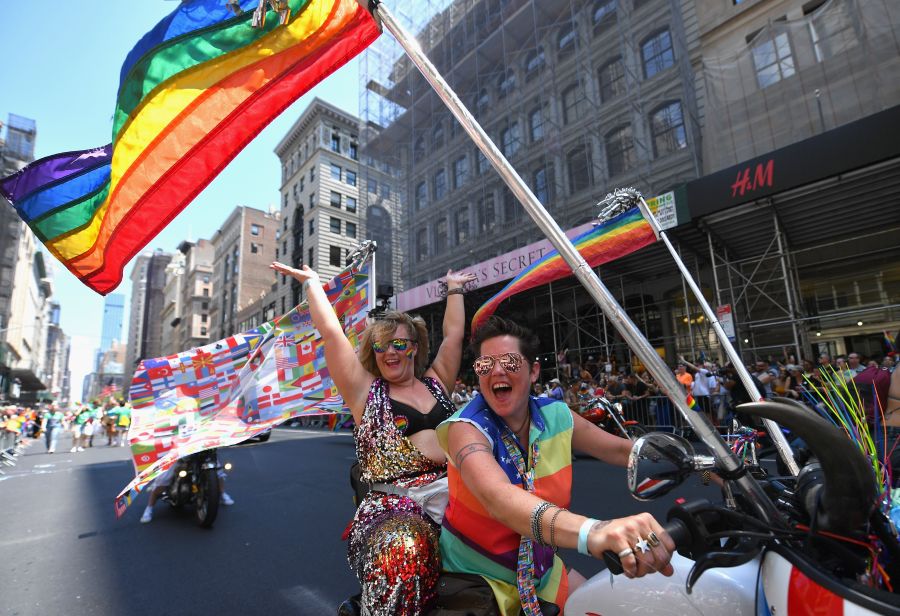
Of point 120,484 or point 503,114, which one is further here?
point 503,114

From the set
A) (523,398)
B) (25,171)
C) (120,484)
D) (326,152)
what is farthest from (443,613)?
(326,152)

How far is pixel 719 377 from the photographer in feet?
36.2

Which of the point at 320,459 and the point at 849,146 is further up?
the point at 849,146

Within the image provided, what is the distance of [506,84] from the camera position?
74.1 ft

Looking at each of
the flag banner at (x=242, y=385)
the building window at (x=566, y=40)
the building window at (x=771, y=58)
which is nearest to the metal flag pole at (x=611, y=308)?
the flag banner at (x=242, y=385)

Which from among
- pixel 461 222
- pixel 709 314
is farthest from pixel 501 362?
pixel 461 222

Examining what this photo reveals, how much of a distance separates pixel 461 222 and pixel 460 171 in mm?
2850

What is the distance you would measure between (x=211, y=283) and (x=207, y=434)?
84.9 metres

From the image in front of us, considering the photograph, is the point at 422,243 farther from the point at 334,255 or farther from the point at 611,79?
the point at 334,255

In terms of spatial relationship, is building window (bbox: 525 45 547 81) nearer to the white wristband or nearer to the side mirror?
the side mirror

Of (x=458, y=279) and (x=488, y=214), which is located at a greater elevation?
(x=488, y=214)

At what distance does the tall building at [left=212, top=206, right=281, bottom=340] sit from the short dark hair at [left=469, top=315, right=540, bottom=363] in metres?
63.1

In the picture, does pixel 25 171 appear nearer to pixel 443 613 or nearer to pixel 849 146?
pixel 443 613

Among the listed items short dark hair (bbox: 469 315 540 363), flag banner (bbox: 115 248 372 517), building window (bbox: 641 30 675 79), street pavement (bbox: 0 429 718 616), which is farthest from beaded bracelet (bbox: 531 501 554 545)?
building window (bbox: 641 30 675 79)
